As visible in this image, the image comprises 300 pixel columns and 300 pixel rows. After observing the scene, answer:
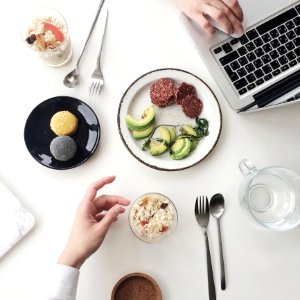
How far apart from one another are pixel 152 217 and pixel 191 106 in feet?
0.98

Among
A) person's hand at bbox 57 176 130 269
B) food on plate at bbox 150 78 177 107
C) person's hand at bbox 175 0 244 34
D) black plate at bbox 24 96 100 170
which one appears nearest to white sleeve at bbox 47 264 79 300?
person's hand at bbox 57 176 130 269

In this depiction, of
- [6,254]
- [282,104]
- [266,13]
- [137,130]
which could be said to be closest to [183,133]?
[137,130]

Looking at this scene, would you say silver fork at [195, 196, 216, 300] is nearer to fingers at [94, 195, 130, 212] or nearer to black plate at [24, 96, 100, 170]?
fingers at [94, 195, 130, 212]

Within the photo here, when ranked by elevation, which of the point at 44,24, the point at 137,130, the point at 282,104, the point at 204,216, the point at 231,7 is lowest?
the point at 204,216

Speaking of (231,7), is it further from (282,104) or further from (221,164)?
(221,164)

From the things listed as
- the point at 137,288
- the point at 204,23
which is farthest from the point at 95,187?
the point at 204,23

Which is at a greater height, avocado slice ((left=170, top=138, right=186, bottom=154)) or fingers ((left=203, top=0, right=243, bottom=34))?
fingers ((left=203, top=0, right=243, bottom=34))

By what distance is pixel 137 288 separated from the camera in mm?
1049

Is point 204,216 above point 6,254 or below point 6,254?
below

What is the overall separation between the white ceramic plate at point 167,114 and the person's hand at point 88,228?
116 mm

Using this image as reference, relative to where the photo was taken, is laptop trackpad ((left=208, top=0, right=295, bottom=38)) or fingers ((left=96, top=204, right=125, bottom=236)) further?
laptop trackpad ((left=208, top=0, right=295, bottom=38))

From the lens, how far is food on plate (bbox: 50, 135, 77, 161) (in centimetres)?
105

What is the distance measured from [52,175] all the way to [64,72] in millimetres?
274

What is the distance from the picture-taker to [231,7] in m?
1.06
